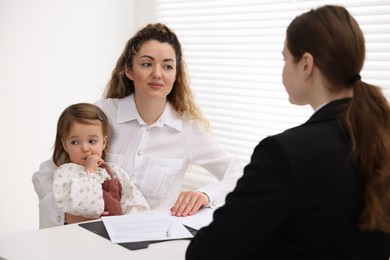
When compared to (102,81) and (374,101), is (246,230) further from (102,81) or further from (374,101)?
(102,81)

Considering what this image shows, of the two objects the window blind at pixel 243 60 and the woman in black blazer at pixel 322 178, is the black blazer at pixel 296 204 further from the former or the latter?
the window blind at pixel 243 60

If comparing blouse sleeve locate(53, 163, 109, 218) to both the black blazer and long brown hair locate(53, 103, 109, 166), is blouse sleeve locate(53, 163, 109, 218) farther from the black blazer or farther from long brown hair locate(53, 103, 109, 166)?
the black blazer

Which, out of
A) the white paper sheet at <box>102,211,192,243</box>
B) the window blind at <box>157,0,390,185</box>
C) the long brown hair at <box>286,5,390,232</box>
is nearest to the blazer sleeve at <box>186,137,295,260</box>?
the long brown hair at <box>286,5,390,232</box>

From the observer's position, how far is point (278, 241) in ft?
4.08

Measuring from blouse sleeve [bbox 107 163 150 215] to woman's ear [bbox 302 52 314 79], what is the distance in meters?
1.25

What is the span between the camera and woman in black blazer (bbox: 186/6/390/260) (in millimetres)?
1183

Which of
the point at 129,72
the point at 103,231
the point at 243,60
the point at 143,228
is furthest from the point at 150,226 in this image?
the point at 243,60

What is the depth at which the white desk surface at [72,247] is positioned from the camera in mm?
1613

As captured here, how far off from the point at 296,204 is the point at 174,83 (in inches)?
63.8

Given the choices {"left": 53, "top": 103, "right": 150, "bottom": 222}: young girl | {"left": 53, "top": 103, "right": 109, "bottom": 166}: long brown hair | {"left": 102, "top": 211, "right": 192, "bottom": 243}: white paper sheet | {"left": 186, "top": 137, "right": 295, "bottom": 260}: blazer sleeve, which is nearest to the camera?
{"left": 186, "top": 137, "right": 295, "bottom": 260}: blazer sleeve

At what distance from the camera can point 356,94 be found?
127 cm

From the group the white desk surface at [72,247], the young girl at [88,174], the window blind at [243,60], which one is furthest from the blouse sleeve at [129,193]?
the window blind at [243,60]

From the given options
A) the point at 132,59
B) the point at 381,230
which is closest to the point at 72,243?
the point at 381,230

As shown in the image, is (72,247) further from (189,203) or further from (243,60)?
(243,60)
